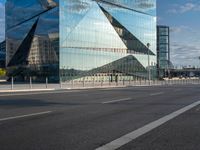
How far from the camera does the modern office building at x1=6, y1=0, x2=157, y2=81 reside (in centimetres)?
6331

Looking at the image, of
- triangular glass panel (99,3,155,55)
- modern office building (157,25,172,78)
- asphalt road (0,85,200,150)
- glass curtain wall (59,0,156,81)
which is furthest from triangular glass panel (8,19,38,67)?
modern office building (157,25,172,78)

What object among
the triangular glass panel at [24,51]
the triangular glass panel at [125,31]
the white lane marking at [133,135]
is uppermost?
A: the triangular glass panel at [125,31]

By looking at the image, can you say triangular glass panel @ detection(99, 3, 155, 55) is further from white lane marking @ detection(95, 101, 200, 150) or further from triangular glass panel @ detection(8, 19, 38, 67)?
white lane marking @ detection(95, 101, 200, 150)

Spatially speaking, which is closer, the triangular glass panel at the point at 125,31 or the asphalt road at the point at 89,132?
the asphalt road at the point at 89,132

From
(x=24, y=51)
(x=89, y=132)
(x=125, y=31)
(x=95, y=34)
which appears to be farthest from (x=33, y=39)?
(x=89, y=132)

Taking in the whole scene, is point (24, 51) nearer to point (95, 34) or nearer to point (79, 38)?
point (79, 38)

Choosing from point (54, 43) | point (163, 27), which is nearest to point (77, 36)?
point (54, 43)

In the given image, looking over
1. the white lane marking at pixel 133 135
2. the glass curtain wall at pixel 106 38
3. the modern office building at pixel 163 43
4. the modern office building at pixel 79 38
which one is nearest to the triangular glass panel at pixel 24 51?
the modern office building at pixel 79 38

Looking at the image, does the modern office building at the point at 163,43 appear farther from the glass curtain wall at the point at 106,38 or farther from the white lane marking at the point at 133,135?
the white lane marking at the point at 133,135

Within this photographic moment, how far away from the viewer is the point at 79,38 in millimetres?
66688

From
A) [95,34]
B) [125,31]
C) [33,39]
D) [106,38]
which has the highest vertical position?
[125,31]

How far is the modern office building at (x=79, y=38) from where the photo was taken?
208ft

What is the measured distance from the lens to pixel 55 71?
2443 inches

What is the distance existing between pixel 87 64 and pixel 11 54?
22.4 metres
